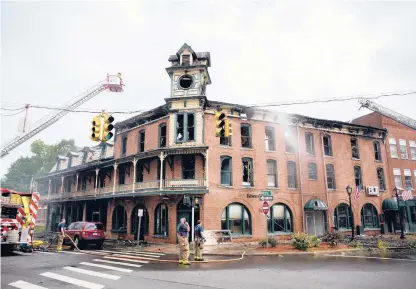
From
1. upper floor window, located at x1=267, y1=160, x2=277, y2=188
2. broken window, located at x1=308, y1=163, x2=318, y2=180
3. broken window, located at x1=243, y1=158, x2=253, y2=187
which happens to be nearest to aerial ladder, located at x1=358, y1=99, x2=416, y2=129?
broken window, located at x1=308, y1=163, x2=318, y2=180

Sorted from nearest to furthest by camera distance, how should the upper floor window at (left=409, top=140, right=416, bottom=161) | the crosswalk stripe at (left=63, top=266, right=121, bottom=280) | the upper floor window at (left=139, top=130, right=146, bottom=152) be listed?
the crosswalk stripe at (left=63, top=266, right=121, bottom=280) → the upper floor window at (left=139, top=130, right=146, bottom=152) → the upper floor window at (left=409, top=140, right=416, bottom=161)

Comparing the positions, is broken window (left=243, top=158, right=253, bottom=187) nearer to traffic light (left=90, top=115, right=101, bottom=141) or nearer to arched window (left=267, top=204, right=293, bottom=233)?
arched window (left=267, top=204, right=293, bottom=233)

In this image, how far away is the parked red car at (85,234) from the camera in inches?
726

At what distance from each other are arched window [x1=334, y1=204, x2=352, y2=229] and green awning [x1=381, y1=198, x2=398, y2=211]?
4.14m

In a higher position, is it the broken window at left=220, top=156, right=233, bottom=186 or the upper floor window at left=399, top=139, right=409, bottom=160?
the upper floor window at left=399, top=139, right=409, bottom=160

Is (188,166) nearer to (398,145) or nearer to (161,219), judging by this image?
(161,219)

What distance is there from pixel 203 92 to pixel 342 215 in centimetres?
1664

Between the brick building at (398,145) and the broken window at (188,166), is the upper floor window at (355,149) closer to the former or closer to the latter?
the brick building at (398,145)

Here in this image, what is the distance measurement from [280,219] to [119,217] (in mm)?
14167

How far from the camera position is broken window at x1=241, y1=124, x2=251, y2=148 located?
23.7 meters

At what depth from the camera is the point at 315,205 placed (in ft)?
77.6

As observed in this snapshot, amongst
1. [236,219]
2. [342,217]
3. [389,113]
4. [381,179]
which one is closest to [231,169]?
[236,219]

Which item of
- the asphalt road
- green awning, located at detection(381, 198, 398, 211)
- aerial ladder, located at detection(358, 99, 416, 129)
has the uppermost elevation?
aerial ladder, located at detection(358, 99, 416, 129)

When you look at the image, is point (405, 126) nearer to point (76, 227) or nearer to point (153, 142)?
point (153, 142)
